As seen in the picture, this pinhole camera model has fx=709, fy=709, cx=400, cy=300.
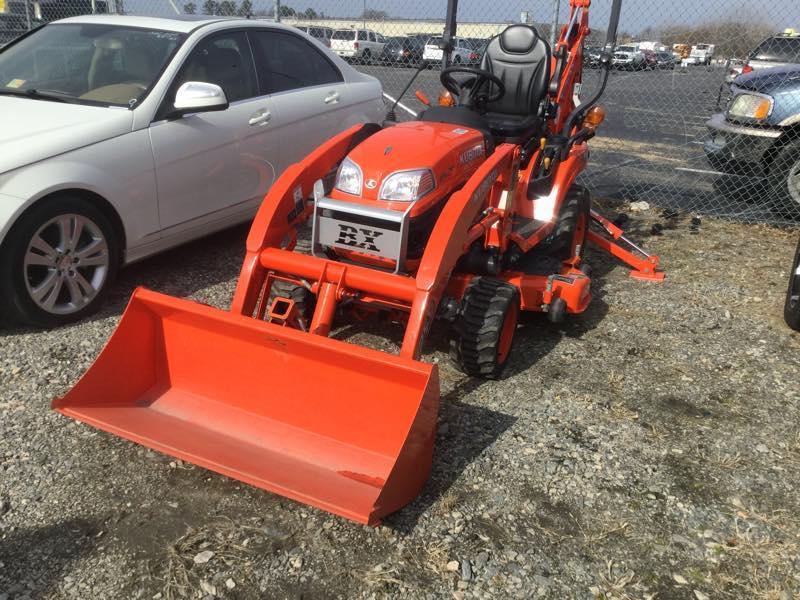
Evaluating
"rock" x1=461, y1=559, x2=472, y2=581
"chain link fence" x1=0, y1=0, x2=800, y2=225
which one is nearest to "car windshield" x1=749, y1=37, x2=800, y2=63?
"chain link fence" x1=0, y1=0, x2=800, y2=225

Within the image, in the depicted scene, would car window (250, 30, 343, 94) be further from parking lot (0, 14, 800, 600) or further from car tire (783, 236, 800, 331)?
car tire (783, 236, 800, 331)

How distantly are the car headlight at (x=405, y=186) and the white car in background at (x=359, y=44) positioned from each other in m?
9.86

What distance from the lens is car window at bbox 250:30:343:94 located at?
5543 millimetres

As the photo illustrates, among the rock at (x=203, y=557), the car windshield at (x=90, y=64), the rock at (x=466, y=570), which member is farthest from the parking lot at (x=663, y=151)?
the rock at (x=203, y=557)

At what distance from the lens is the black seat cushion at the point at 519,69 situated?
209 inches

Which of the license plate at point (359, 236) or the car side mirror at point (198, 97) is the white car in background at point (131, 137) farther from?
the license plate at point (359, 236)

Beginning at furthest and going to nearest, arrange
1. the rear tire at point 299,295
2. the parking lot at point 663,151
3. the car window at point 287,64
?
the parking lot at point 663,151 → the car window at point 287,64 → the rear tire at point 299,295

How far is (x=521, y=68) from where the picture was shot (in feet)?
17.6

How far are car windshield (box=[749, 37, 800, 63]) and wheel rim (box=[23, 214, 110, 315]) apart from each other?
916 centimetres

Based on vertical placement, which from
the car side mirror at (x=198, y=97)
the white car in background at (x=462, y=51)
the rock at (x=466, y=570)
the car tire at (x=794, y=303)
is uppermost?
the car side mirror at (x=198, y=97)

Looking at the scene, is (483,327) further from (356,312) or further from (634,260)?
(634,260)

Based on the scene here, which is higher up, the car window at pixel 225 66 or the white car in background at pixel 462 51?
the car window at pixel 225 66

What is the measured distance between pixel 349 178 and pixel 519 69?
2.19 metres

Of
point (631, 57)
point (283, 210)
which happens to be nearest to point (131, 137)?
point (283, 210)
